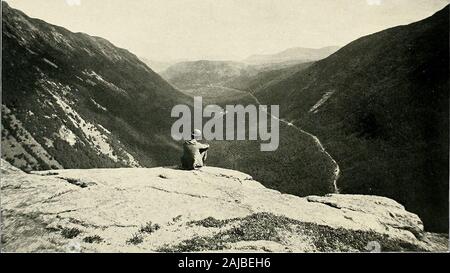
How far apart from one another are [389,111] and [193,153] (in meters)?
28.3

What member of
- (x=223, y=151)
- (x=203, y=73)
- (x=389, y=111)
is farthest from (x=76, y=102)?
(x=203, y=73)

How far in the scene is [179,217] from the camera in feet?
57.9

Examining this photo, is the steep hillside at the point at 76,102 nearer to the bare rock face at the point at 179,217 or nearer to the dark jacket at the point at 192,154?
the bare rock face at the point at 179,217

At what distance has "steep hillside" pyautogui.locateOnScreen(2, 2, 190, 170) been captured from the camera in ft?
117

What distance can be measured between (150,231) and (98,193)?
13.3 ft

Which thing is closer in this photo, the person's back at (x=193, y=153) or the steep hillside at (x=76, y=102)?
the person's back at (x=193, y=153)

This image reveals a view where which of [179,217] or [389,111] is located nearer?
[179,217]

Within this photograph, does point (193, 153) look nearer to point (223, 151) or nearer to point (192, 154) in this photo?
point (192, 154)

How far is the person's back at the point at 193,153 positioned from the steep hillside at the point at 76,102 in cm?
1733

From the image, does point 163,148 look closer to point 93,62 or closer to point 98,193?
point 93,62

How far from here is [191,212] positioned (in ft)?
59.5

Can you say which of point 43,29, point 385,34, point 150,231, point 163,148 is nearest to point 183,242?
point 150,231

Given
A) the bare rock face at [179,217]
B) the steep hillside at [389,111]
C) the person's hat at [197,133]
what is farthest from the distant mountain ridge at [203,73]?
the bare rock face at [179,217]

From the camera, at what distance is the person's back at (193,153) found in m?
21.8
